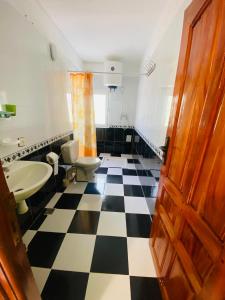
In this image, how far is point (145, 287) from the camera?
1.04 meters

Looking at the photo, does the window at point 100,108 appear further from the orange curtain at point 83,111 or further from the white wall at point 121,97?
the orange curtain at point 83,111

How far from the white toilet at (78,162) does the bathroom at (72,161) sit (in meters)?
0.02

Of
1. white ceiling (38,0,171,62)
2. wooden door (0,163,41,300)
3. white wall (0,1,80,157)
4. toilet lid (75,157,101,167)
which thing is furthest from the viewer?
toilet lid (75,157,101,167)

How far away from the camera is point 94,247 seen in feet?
4.33

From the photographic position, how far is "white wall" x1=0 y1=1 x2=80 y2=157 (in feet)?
3.85

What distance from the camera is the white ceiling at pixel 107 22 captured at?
1.50 meters

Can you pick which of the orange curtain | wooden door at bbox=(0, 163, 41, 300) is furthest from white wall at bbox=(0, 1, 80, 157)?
wooden door at bbox=(0, 163, 41, 300)

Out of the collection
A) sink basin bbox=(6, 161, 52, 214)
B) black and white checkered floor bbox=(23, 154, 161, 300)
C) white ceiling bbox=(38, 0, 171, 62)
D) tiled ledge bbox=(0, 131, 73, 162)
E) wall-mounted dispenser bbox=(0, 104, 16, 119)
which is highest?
white ceiling bbox=(38, 0, 171, 62)

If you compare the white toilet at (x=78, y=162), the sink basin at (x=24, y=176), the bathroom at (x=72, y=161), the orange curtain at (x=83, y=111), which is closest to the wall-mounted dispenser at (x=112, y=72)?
the bathroom at (x=72, y=161)

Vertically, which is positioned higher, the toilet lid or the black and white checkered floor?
the toilet lid

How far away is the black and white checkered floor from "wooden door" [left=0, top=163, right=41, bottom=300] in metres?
0.64

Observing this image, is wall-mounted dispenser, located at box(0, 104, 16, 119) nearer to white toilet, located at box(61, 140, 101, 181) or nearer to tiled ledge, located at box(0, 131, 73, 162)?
tiled ledge, located at box(0, 131, 73, 162)

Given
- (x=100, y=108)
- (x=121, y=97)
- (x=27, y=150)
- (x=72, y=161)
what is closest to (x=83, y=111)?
(x=100, y=108)

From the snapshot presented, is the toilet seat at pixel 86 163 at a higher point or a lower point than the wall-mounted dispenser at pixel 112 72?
lower
